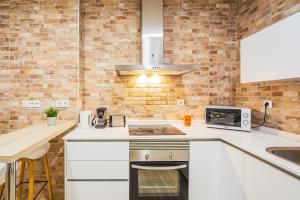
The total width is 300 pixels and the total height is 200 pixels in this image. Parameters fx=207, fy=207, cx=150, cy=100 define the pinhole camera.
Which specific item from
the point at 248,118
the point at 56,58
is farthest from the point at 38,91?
the point at 248,118

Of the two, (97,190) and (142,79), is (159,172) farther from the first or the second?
(142,79)

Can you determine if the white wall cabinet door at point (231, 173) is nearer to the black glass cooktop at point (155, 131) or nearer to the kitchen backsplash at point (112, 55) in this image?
the black glass cooktop at point (155, 131)

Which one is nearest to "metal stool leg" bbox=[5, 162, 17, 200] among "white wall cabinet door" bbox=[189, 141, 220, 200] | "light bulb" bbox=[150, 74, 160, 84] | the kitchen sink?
"white wall cabinet door" bbox=[189, 141, 220, 200]

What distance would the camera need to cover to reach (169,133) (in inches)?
82.0

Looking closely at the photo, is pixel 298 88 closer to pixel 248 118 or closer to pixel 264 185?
pixel 248 118

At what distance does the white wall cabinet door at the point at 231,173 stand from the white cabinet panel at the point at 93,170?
3.08ft

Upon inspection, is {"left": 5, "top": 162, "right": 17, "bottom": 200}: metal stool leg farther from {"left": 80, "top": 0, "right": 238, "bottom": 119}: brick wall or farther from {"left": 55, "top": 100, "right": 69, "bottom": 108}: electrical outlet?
{"left": 80, "top": 0, "right": 238, "bottom": 119}: brick wall

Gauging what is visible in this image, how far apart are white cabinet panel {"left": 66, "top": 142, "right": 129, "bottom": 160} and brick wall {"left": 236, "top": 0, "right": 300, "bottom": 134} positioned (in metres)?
1.49

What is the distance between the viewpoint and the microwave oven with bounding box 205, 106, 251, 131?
2141 mm

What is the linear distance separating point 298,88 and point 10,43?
3065 mm

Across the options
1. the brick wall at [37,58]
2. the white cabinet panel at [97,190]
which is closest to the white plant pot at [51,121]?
the brick wall at [37,58]

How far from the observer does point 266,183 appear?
1.30 metres

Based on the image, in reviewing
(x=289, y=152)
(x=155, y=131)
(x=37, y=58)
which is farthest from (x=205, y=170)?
(x=37, y=58)

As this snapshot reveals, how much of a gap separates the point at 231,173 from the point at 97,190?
3.94 feet
